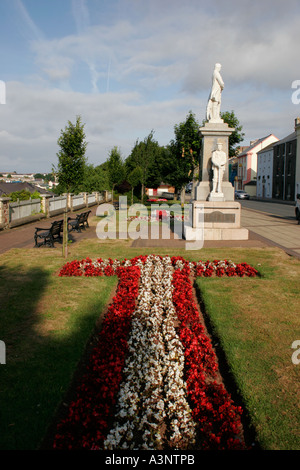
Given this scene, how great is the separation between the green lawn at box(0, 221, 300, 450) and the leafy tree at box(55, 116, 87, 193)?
1553cm

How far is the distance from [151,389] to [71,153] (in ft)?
71.1

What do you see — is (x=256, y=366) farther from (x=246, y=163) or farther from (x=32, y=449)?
(x=246, y=163)

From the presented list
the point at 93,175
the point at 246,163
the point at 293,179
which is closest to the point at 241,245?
the point at 93,175

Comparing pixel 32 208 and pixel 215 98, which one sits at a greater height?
pixel 215 98

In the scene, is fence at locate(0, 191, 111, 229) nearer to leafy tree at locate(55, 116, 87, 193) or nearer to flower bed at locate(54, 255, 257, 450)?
leafy tree at locate(55, 116, 87, 193)

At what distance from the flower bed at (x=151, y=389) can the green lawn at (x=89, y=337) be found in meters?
0.24

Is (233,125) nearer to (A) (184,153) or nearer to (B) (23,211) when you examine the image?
(A) (184,153)

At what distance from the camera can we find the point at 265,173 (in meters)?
62.3

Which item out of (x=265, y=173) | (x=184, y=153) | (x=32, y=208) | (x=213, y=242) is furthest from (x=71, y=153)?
(x=265, y=173)

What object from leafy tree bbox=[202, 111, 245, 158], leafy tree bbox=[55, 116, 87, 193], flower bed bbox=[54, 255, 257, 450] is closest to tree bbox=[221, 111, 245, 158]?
leafy tree bbox=[202, 111, 245, 158]

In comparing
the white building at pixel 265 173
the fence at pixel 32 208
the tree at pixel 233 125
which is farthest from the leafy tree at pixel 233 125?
the white building at pixel 265 173

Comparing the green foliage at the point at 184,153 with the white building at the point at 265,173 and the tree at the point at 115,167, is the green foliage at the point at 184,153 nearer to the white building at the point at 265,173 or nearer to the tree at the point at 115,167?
the tree at the point at 115,167

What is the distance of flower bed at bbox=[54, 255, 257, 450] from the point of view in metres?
3.01

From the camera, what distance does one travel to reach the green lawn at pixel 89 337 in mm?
3118
